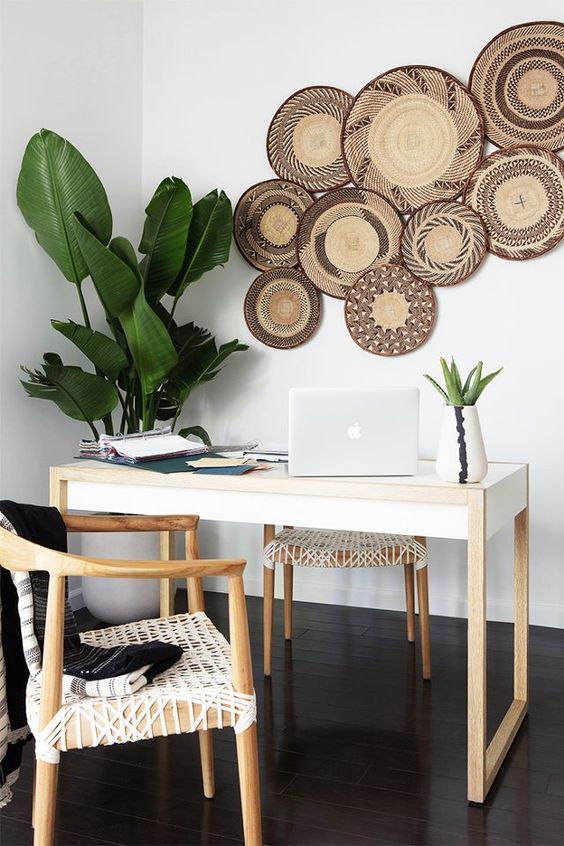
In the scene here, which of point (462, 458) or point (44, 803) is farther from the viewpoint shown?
point (462, 458)

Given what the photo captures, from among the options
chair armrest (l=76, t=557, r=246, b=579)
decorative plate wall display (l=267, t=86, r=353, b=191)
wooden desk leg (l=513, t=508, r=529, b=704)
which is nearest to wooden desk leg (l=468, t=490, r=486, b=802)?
wooden desk leg (l=513, t=508, r=529, b=704)

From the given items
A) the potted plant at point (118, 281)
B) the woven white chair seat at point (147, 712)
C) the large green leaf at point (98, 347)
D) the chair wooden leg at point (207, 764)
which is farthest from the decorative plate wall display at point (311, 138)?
the woven white chair seat at point (147, 712)

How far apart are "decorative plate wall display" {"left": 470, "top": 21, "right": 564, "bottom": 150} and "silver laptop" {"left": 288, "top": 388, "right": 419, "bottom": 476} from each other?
1.69m

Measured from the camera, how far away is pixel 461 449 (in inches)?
79.0

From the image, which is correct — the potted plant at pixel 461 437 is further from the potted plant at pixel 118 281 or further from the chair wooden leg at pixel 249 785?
the potted plant at pixel 118 281

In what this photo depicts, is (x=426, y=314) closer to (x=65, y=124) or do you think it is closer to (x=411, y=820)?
(x=65, y=124)

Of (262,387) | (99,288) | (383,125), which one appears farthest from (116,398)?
(383,125)

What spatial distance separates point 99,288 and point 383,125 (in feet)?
4.38

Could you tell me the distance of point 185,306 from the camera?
12.8 feet

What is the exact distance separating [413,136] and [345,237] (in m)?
0.47

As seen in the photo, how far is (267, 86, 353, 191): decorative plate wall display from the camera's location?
357 cm

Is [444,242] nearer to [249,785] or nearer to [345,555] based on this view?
[345,555]

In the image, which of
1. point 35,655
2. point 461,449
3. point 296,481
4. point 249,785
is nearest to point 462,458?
point 461,449

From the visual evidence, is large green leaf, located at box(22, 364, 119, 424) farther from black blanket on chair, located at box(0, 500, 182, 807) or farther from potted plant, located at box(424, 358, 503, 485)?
potted plant, located at box(424, 358, 503, 485)
